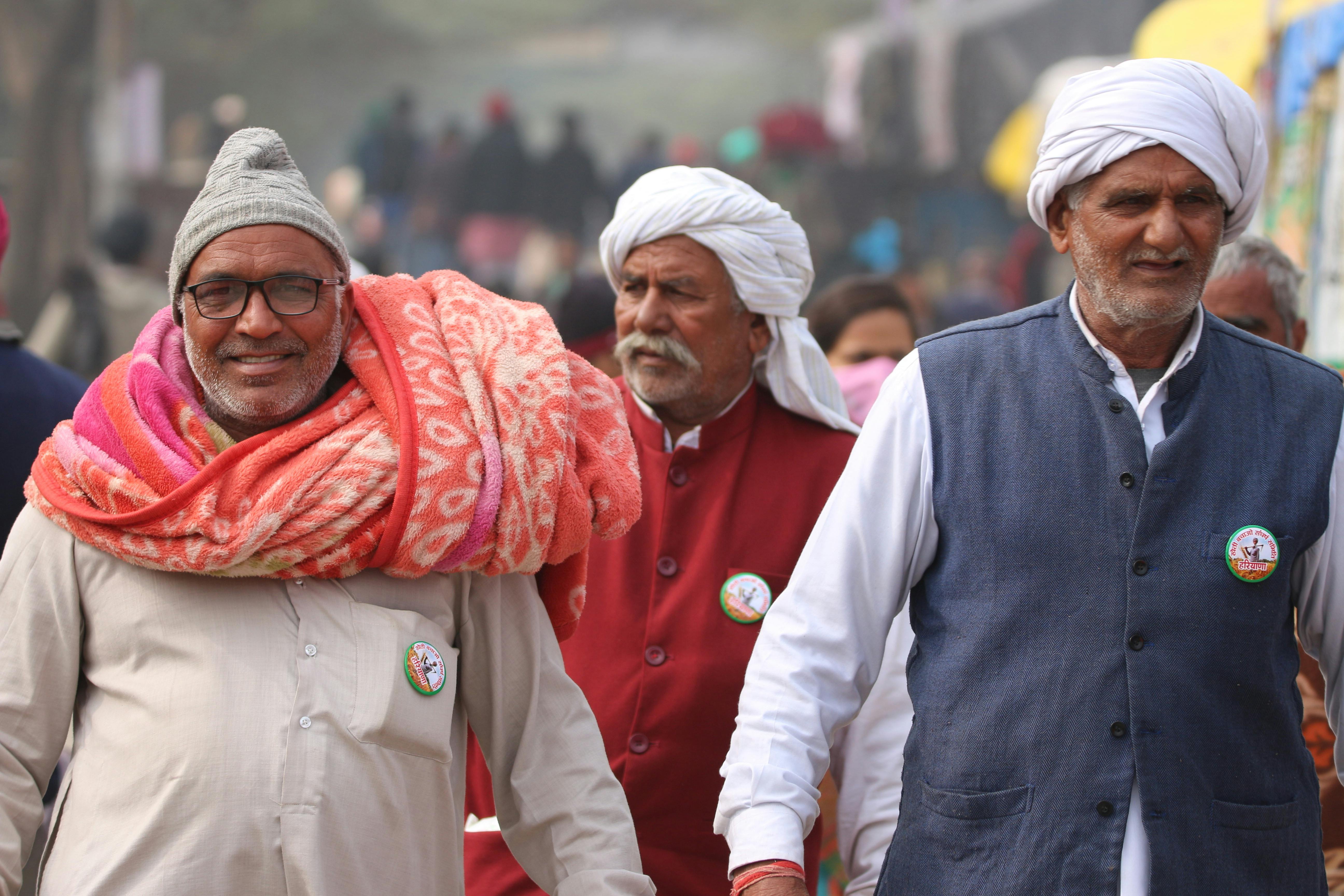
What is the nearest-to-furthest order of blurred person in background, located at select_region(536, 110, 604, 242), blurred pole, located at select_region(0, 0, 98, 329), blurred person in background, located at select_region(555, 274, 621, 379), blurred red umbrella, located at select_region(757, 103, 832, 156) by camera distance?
blurred person in background, located at select_region(555, 274, 621, 379) < blurred pole, located at select_region(0, 0, 98, 329) < blurred person in background, located at select_region(536, 110, 604, 242) < blurred red umbrella, located at select_region(757, 103, 832, 156)

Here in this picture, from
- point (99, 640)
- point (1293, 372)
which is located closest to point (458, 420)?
point (99, 640)

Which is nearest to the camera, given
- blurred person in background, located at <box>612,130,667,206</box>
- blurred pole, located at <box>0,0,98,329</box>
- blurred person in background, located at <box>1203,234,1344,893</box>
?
blurred person in background, located at <box>1203,234,1344,893</box>

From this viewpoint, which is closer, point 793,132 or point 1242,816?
point 1242,816

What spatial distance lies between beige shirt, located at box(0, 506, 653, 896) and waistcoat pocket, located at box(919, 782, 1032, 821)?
56 centimetres

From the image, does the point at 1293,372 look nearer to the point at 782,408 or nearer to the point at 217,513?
the point at 782,408

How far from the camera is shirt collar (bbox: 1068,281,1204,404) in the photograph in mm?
2352

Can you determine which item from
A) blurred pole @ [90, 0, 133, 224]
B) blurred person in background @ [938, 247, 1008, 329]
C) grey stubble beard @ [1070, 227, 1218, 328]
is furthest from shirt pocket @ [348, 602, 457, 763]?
blurred pole @ [90, 0, 133, 224]

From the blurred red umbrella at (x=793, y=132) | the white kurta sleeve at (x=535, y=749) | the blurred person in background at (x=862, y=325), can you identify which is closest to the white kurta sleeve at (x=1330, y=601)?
the white kurta sleeve at (x=535, y=749)

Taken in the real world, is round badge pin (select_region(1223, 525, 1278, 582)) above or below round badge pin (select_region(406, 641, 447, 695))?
above

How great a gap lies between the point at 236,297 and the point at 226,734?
742 mm

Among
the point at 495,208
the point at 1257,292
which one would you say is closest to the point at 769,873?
the point at 1257,292

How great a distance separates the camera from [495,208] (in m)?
20.1

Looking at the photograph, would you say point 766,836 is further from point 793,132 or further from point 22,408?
point 793,132

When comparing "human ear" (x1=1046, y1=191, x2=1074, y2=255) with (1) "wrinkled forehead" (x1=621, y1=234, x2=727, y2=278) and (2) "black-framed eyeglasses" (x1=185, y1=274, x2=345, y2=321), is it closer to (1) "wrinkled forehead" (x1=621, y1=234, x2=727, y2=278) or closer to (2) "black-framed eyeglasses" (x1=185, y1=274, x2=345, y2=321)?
(1) "wrinkled forehead" (x1=621, y1=234, x2=727, y2=278)
